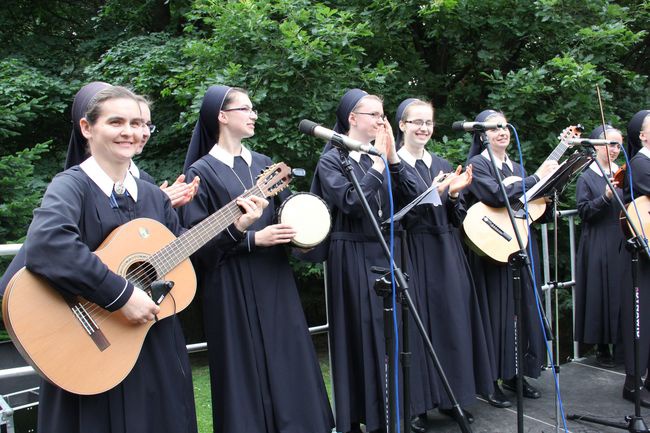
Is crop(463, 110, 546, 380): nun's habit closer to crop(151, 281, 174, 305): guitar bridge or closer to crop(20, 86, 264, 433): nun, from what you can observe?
crop(20, 86, 264, 433): nun

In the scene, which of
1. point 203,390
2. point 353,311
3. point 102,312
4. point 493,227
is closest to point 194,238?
point 102,312

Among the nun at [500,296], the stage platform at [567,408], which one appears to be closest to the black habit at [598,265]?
the stage platform at [567,408]

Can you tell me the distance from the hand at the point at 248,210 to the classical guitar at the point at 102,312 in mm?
187

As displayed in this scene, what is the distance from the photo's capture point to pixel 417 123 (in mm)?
4391

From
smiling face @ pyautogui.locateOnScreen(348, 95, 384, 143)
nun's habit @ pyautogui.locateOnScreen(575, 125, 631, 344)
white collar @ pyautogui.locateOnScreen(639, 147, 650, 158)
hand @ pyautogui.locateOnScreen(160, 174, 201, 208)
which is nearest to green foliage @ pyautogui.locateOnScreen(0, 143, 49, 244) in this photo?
hand @ pyautogui.locateOnScreen(160, 174, 201, 208)

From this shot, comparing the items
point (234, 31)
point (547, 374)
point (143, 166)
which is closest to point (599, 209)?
point (547, 374)

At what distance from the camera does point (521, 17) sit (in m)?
Answer: 7.92

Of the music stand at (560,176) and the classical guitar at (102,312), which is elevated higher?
the music stand at (560,176)

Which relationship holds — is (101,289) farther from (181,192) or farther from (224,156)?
(224,156)

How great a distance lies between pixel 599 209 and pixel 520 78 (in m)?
2.38

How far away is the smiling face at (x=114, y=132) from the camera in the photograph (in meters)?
2.77

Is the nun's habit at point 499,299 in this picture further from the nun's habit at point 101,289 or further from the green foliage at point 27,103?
the green foliage at point 27,103

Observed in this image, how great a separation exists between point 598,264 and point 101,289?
5.04m

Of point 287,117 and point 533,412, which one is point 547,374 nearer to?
point 533,412
